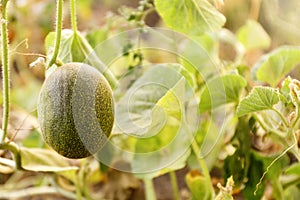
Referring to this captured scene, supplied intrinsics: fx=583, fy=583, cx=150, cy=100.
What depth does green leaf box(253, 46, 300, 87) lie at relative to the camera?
0.73m

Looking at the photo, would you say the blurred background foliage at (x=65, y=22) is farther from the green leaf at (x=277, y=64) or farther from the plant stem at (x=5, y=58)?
the plant stem at (x=5, y=58)

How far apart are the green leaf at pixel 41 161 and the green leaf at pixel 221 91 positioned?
0.60 feet

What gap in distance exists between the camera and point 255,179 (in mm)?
749

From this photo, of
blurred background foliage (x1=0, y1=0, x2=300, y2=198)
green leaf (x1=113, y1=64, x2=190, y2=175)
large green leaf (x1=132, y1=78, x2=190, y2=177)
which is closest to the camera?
green leaf (x1=113, y1=64, x2=190, y2=175)

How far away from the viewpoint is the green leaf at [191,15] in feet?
2.27

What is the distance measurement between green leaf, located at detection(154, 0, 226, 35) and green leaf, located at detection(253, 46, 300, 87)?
80mm

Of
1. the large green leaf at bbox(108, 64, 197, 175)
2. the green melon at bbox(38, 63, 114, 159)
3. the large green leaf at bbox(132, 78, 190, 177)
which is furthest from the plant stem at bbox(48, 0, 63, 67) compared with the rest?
the large green leaf at bbox(132, 78, 190, 177)

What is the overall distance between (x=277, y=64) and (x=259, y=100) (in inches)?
5.8

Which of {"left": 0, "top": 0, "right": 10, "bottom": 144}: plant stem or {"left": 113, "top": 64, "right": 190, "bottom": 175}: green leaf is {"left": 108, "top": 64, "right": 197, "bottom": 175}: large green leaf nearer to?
{"left": 113, "top": 64, "right": 190, "bottom": 175}: green leaf

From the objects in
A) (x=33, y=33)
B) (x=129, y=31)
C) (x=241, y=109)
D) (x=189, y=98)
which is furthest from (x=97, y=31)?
(x=33, y=33)

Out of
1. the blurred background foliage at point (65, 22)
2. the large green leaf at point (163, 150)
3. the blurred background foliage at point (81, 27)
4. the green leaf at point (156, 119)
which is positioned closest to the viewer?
the green leaf at point (156, 119)

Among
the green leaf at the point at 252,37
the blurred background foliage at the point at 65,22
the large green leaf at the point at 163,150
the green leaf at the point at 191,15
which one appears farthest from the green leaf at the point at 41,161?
the green leaf at the point at 252,37

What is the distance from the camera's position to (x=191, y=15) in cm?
71

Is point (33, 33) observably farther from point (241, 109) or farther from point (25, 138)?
point (241, 109)
